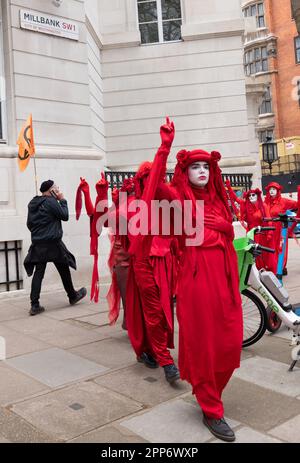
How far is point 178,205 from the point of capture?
128 inches

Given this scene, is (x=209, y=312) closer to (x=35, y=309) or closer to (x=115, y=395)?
(x=115, y=395)

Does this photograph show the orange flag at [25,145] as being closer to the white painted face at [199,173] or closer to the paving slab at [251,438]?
the white painted face at [199,173]

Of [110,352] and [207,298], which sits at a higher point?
[207,298]

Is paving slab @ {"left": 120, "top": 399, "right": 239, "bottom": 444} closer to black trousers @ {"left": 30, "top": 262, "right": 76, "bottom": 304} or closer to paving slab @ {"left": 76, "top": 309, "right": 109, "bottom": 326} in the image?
paving slab @ {"left": 76, "top": 309, "right": 109, "bottom": 326}

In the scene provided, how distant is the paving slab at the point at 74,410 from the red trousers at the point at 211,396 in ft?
1.94

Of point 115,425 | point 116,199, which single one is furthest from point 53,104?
point 115,425

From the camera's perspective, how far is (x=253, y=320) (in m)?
4.91

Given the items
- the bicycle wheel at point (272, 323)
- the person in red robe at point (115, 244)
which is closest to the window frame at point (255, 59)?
the bicycle wheel at point (272, 323)

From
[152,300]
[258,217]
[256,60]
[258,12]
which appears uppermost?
[258,12]

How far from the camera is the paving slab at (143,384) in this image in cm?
373

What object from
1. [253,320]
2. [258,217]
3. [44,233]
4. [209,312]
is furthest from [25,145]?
[209,312]

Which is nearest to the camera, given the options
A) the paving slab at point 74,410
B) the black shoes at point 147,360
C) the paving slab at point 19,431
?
the paving slab at point 19,431

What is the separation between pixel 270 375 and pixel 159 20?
12.7 m

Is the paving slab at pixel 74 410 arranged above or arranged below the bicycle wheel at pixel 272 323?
below
